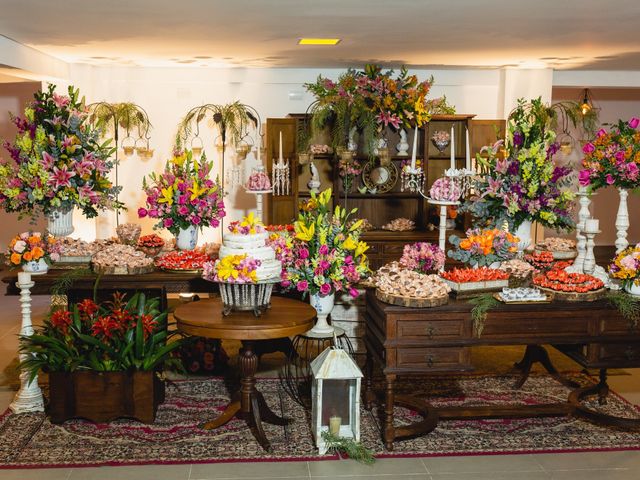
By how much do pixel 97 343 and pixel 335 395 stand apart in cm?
155

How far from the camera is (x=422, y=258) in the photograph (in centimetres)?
515

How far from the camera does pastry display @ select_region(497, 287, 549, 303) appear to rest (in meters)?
4.65

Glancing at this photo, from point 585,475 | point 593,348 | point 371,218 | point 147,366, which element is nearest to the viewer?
point 585,475

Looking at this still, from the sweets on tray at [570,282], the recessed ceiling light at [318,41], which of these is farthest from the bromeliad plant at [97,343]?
the recessed ceiling light at [318,41]

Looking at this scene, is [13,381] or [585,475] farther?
[13,381]

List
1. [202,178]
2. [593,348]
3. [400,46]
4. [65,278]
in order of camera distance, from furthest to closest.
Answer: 1. [400,46]
2. [202,178]
3. [65,278]
4. [593,348]

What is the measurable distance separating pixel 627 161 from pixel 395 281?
1693 mm

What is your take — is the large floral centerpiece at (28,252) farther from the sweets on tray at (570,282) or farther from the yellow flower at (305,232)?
the sweets on tray at (570,282)

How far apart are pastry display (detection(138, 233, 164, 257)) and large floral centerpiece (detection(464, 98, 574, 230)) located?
258 cm

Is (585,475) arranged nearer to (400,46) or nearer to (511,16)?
(511,16)

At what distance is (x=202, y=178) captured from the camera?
19.8ft

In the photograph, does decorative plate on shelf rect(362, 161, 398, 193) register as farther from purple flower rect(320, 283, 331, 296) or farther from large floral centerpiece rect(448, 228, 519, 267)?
purple flower rect(320, 283, 331, 296)

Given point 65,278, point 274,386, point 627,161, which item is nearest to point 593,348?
point 627,161

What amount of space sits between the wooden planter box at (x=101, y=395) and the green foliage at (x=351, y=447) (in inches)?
48.5
